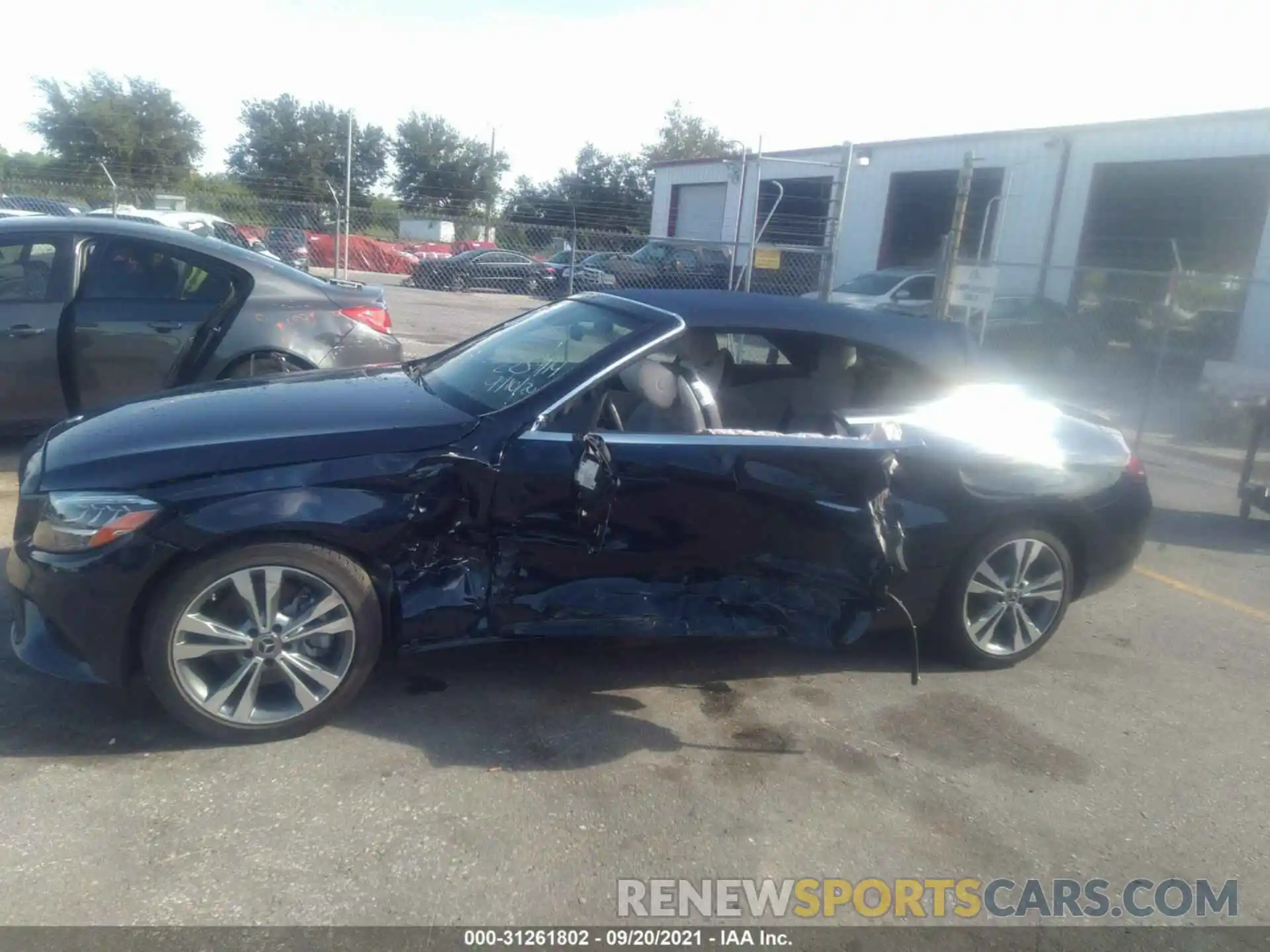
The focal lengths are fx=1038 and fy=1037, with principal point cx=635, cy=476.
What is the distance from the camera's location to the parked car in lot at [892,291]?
1905 cm

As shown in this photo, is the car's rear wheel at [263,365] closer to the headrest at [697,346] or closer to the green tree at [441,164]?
the headrest at [697,346]

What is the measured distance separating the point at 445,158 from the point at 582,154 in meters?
7.14

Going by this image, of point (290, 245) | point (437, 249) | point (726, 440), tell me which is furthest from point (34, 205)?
point (726, 440)

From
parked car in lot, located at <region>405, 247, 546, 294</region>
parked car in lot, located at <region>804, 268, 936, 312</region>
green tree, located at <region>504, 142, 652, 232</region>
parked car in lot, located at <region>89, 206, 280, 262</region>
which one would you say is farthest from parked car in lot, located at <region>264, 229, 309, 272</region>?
green tree, located at <region>504, 142, 652, 232</region>

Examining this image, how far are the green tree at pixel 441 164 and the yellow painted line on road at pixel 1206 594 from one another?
159 ft

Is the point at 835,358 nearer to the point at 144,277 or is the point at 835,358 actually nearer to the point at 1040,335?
the point at 144,277

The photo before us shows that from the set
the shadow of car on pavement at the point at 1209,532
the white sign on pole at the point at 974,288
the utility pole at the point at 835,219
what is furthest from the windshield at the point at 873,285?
the shadow of car on pavement at the point at 1209,532

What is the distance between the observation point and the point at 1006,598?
4715mm

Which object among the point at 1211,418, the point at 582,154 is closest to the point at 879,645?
the point at 1211,418

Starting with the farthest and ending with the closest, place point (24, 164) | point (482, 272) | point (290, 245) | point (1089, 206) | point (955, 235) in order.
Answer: point (24, 164)
point (482, 272)
point (1089, 206)
point (290, 245)
point (955, 235)

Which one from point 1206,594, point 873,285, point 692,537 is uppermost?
point 873,285

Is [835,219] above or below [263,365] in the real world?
above

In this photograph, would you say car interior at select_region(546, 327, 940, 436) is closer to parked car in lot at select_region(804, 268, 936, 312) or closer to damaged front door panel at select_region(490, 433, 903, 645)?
damaged front door panel at select_region(490, 433, 903, 645)

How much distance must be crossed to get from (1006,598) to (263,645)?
3.18m
